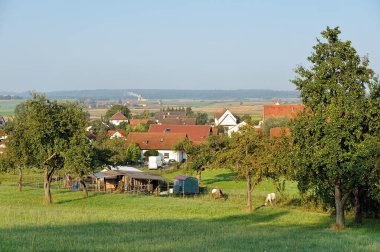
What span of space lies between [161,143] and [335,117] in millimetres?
70430

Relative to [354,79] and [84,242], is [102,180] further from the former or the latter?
[84,242]

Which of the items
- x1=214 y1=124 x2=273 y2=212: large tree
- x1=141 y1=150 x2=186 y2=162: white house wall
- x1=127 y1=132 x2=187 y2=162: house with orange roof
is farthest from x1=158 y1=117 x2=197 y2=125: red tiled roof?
x1=214 y1=124 x2=273 y2=212: large tree

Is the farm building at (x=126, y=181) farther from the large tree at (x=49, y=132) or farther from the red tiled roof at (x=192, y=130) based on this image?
the red tiled roof at (x=192, y=130)

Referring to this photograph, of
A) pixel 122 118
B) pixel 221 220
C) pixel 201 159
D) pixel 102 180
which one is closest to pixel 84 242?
pixel 221 220

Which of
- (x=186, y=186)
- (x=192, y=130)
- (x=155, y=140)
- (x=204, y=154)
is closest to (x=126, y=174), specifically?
(x=186, y=186)

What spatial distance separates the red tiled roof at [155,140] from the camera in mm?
96625

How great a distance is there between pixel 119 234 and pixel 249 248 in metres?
5.74

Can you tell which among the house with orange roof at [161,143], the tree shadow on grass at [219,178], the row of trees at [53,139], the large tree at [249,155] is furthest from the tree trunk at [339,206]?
the house with orange roof at [161,143]

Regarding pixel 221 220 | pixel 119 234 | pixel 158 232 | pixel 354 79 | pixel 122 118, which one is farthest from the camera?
pixel 122 118

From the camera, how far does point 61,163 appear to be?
4250 centimetres

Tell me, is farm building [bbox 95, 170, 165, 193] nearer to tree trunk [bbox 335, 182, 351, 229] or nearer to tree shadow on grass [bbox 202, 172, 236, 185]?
tree shadow on grass [bbox 202, 172, 236, 185]

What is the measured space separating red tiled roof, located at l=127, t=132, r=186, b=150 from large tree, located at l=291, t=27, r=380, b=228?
65984 mm

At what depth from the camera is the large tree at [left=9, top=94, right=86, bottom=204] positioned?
4028cm

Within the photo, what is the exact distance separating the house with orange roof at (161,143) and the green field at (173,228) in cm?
5017
